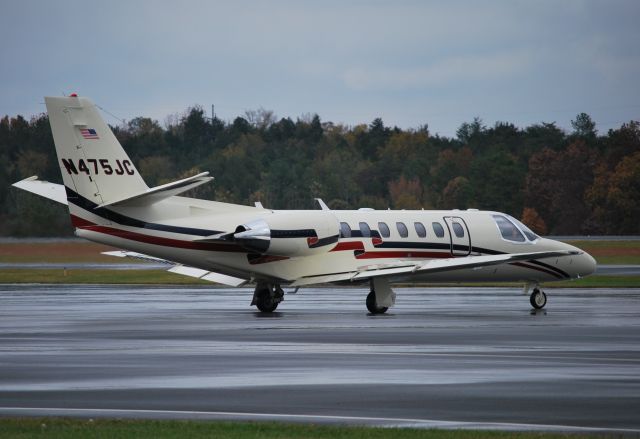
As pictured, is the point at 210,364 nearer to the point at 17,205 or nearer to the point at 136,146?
the point at 17,205

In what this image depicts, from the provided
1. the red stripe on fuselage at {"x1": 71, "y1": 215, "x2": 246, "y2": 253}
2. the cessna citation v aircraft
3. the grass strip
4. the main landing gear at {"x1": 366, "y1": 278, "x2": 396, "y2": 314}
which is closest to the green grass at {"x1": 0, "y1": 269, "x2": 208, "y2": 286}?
the grass strip

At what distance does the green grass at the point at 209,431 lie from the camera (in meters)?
13.4

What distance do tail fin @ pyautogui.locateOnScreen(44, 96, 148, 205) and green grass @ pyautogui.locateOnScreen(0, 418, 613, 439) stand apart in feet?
60.1

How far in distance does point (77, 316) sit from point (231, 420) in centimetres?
1927

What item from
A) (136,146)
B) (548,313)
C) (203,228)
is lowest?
(548,313)

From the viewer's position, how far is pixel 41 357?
21.7 m

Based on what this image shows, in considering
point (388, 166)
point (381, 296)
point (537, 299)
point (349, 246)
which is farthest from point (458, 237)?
point (388, 166)

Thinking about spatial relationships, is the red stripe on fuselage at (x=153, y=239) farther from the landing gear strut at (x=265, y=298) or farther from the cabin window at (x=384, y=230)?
the cabin window at (x=384, y=230)

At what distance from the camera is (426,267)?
33.7 m

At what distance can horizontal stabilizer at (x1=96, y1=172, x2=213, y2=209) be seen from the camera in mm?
30906

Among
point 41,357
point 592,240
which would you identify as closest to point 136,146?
point 592,240

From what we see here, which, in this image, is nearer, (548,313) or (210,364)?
(210,364)

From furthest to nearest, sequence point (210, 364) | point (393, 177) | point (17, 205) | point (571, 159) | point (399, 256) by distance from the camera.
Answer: point (393, 177)
point (571, 159)
point (17, 205)
point (399, 256)
point (210, 364)

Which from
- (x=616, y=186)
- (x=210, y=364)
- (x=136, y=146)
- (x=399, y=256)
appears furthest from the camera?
(x=136, y=146)
